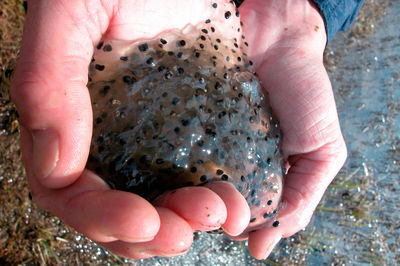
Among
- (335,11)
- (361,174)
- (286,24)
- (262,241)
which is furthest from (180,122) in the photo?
(361,174)

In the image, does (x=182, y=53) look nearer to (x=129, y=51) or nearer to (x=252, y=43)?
(x=129, y=51)

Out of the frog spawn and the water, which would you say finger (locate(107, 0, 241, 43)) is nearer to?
the frog spawn

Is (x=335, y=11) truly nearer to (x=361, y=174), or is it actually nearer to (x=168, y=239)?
(x=361, y=174)

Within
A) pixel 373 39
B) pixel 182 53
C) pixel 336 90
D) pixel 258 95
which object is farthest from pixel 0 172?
pixel 373 39

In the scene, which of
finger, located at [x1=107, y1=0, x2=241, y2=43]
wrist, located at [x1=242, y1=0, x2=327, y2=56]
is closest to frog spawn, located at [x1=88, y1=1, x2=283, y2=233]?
finger, located at [x1=107, y1=0, x2=241, y2=43]

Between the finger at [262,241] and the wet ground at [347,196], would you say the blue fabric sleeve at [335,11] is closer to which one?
the wet ground at [347,196]

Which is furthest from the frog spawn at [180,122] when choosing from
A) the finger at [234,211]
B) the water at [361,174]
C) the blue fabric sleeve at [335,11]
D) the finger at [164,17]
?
the water at [361,174]

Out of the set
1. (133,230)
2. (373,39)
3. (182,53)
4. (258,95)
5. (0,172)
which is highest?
(182,53)
